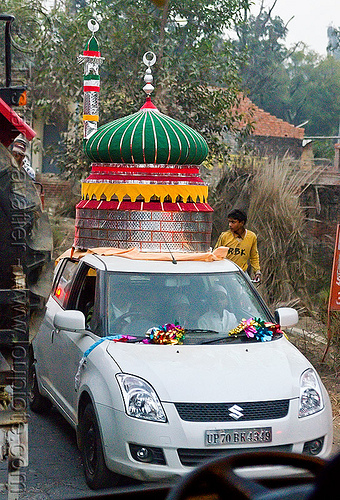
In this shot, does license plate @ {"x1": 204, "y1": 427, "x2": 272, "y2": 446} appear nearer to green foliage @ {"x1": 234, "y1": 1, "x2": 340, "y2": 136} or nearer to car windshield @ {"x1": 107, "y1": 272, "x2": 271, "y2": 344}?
car windshield @ {"x1": 107, "y1": 272, "x2": 271, "y2": 344}

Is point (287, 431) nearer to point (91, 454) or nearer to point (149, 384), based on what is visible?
point (149, 384)

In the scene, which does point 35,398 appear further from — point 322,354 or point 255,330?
point 322,354

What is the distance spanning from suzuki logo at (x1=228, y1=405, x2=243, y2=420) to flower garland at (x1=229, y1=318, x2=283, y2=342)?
955 mm

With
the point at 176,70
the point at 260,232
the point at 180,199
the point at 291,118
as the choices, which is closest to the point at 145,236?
the point at 180,199

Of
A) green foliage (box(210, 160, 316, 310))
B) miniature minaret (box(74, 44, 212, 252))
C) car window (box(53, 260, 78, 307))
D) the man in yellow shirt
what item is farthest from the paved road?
green foliage (box(210, 160, 316, 310))

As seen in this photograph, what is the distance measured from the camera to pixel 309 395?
16.8ft

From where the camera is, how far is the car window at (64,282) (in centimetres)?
680

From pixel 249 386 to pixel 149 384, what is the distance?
64cm

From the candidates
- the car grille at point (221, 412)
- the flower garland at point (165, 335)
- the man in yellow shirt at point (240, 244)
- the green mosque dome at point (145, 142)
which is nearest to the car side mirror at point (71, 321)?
the flower garland at point (165, 335)

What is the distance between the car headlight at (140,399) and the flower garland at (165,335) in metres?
0.58

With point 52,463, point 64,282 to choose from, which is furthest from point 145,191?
point 52,463

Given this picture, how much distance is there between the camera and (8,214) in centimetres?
416

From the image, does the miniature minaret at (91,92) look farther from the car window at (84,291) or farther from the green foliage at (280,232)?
the green foliage at (280,232)

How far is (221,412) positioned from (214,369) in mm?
367
